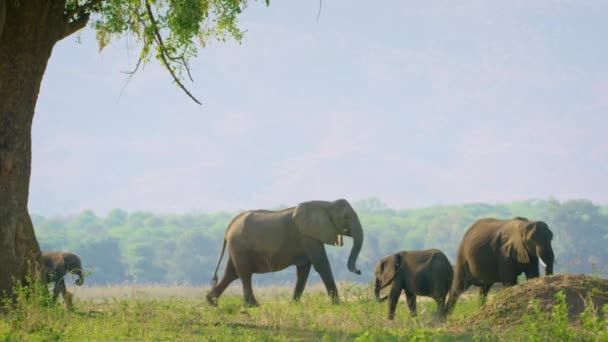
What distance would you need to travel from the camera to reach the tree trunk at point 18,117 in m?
17.9

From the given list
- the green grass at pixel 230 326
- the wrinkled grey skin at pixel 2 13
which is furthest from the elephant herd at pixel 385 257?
the wrinkled grey skin at pixel 2 13

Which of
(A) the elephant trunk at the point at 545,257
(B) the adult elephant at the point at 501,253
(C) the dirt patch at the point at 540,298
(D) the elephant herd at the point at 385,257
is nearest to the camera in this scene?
(C) the dirt patch at the point at 540,298

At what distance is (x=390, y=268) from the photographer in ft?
63.4

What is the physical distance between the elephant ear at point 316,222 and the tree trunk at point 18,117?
8505mm

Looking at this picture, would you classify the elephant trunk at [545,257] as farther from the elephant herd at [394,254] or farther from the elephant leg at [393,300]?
the elephant leg at [393,300]

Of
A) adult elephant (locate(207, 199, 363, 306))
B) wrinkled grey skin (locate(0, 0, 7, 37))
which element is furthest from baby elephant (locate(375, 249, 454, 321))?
wrinkled grey skin (locate(0, 0, 7, 37))

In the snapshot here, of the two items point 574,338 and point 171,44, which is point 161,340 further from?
point 171,44

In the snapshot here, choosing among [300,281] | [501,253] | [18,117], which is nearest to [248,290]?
[300,281]

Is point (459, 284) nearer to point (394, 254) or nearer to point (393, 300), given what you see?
point (394, 254)

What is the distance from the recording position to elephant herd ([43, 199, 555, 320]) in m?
19.0

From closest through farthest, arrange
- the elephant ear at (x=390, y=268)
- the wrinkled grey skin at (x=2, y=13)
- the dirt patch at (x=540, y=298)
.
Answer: the dirt patch at (x=540, y=298) < the wrinkled grey skin at (x=2, y=13) < the elephant ear at (x=390, y=268)

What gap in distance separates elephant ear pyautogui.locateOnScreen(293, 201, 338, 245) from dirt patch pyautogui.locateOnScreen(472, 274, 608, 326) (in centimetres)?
914

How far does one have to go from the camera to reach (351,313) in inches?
722

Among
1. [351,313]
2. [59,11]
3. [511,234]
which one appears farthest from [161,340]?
[511,234]
